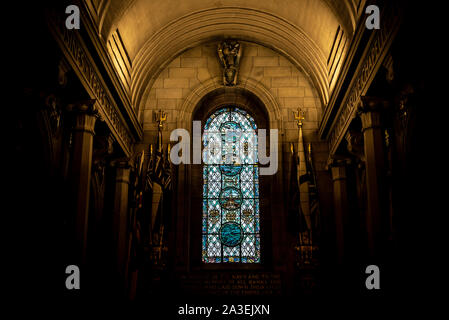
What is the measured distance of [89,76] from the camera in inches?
380

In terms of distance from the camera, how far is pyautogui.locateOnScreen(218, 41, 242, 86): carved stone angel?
1464 cm

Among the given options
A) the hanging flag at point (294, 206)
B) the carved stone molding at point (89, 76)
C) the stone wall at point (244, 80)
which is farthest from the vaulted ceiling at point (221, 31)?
the hanging flag at point (294, 206)

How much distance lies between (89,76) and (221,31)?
6.19 metres

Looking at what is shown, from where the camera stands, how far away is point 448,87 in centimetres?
730

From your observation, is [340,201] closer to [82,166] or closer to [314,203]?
[314,203]

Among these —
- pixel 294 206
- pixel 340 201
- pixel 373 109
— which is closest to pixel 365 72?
pixel 373 109

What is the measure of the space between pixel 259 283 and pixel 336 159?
150 inches

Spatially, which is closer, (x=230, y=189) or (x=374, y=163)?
(x=374, y=163)

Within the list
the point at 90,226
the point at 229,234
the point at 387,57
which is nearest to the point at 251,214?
the point at 229,234

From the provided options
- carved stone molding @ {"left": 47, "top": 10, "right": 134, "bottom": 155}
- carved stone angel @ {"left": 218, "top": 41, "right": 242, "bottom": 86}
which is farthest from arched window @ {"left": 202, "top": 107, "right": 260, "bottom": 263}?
carved stone molding @ {"left": 47, "top": 10, "right": 134, "bottom": 155}

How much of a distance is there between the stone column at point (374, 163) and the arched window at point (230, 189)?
5.23 m

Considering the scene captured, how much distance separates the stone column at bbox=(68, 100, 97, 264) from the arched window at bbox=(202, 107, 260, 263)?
528cm

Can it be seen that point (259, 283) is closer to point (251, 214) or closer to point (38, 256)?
point (251, 214)

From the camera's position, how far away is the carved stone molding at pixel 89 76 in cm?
800
